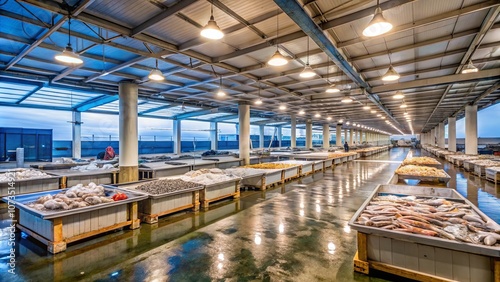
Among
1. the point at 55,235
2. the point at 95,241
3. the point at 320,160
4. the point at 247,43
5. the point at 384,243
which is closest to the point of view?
the point at 384,243

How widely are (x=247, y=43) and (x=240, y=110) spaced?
7.77 m

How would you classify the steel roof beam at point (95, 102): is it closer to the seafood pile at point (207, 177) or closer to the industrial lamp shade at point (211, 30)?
the seafood pile at point (207, 177)

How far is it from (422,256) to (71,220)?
17.0 ft

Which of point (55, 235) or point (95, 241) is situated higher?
point (55, 235)

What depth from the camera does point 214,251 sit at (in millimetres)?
3695

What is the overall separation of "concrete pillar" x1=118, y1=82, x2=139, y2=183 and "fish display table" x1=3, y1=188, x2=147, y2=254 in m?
3.92

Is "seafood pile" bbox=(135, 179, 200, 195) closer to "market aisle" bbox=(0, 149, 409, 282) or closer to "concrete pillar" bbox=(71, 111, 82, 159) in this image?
"market aisle" bbox=(0, 149, 409, 282)

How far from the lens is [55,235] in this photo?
12.1 feet

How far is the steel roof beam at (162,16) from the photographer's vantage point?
4.46 metres

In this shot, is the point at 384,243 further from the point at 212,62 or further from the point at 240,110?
the point at 240,110

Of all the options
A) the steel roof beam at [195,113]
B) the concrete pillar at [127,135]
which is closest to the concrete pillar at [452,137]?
the steel roof beam at [195,113]

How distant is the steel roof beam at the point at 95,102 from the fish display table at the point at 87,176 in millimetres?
4378

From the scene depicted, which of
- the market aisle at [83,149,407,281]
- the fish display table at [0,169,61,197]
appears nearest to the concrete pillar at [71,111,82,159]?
the fish display table at [0,169,61,197]

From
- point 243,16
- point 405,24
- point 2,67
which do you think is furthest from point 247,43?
point 2,67
